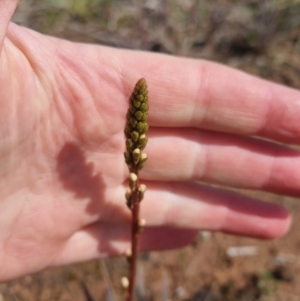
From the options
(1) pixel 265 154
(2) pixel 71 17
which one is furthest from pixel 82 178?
(2) pixel 71 17

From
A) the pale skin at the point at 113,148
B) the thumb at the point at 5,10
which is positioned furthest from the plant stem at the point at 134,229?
the thumb at the point at 5,10

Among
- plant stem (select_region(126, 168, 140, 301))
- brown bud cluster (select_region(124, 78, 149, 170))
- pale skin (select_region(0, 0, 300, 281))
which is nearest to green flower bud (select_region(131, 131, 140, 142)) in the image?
brown bud cluster (select_region(124, 78, 149, 170))

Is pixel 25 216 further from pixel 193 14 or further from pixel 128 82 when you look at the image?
pixel 193 14

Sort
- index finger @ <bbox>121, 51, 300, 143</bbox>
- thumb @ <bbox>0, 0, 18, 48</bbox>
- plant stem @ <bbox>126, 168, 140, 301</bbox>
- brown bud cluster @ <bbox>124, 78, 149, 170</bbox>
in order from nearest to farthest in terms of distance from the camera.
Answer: thumb @ <bbox>0, 0, 18, 48</bbox> → brown bud cluster @ <bbox>124, 78, 149, 170</bbox> → plant stem @ <bbox>126, 168, 140, 301</bbox> → index finger @ <bbox>121, 51, 300, 143</bbox>

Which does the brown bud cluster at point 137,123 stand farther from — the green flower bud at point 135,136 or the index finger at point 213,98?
the index finger at point 213,98

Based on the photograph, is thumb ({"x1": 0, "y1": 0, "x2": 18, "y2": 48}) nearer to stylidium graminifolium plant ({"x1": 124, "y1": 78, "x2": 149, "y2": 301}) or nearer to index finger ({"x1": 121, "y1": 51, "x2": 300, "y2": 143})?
stylidium graminifolium plant ({"x1": 124, "y1": 78, "x2": 149, "y2": 301})

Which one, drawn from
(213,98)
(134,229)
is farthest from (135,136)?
(213,98)

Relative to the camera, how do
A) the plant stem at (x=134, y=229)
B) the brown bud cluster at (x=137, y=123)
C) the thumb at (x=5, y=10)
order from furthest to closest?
the plant stem at (x=134, y=229) < the brown bud cluster at (x=137, y=123) < the thumb at (x=5, y=10)

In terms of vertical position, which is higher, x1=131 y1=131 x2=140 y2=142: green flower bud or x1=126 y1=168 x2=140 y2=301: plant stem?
x1=131 y1=131 x2=140 y2=142: green flower bud
